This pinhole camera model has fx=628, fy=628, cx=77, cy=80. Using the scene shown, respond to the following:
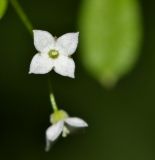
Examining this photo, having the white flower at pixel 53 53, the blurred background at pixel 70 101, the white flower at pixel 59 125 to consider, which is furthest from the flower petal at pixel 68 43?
the blurred background at pixel 70 101

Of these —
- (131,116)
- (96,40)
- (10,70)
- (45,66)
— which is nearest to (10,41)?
(10,70)

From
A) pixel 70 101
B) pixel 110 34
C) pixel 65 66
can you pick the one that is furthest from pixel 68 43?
pixel 70 101

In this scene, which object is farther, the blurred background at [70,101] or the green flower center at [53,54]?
the blurred background at [70,101]

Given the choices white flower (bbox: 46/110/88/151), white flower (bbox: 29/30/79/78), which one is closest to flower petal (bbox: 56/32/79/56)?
white flower (bbox: 29/30/79/78)

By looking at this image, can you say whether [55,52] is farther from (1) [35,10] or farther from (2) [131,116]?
(2) [131,116]

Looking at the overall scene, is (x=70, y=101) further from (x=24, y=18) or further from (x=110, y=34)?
(x=24, y=18)

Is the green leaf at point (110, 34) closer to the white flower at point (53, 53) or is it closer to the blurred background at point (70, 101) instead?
the white flower at point (53, 53)
